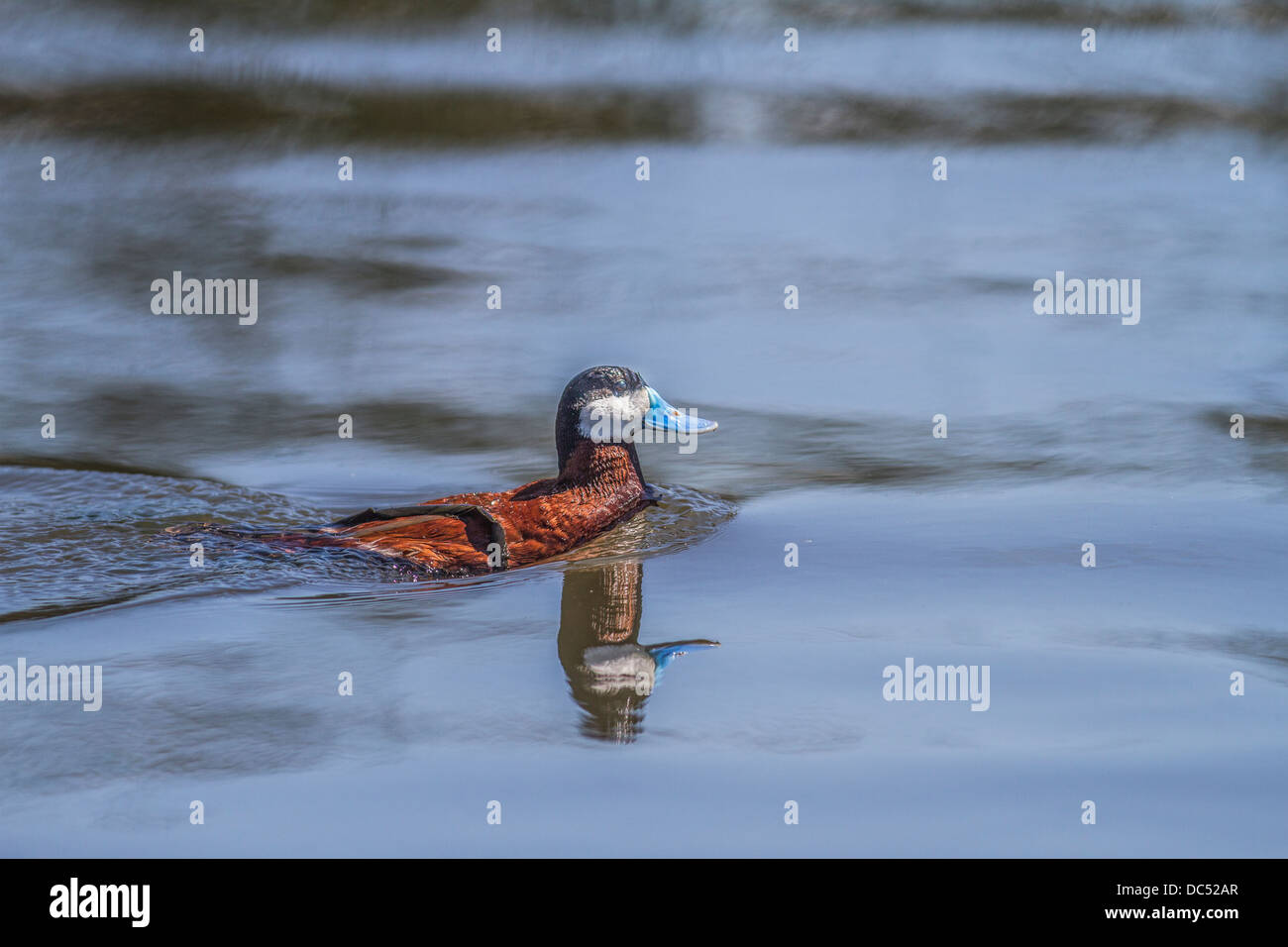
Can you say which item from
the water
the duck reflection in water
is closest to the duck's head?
the water

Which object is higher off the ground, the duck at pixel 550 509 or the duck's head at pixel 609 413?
the duck's head at pixel 609 413

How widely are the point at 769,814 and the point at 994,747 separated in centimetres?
77

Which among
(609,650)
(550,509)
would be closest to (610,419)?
(550,509)

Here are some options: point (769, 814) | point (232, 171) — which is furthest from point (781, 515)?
point (232, 171)

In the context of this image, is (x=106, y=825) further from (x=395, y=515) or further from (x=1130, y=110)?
(x=1130, y=110)

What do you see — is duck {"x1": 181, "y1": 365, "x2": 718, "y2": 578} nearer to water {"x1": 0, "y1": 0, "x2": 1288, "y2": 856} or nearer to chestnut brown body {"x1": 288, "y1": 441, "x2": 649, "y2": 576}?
chestnut brown body {"x1": 288, "y1": 441, "x2": 649, "y2": 576}

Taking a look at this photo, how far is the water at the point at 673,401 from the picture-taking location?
4.48 meters

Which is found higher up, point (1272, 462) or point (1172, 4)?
point (1172, 4)

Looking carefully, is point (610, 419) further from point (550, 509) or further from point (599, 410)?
point (550, 509)

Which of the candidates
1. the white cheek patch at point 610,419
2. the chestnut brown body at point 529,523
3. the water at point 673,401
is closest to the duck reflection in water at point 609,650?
the water at point 673,401

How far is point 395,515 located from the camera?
6.39 meters

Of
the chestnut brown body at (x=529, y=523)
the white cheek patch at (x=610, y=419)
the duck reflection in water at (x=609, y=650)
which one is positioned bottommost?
the duck reflection in water at (x=609, y=650)

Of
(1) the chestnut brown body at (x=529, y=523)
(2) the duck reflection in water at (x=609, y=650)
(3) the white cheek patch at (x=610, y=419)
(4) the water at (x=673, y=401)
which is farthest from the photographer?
(3) the white cheek patch at (x=610, y=419)

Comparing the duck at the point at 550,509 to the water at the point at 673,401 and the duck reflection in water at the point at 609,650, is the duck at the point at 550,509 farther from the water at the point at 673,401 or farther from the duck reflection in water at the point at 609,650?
the duck reflection in water at the point at 609,650
